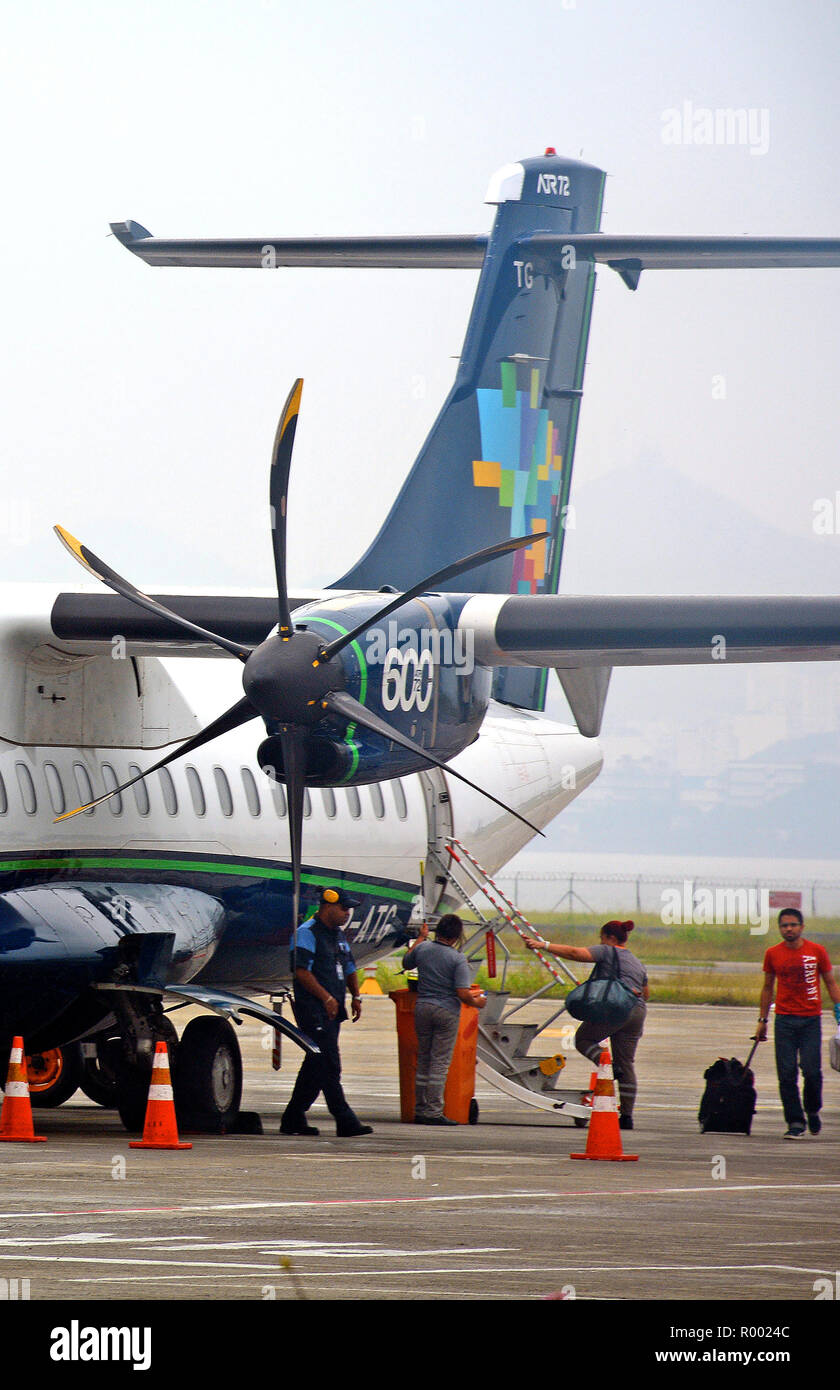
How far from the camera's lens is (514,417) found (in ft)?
59.0

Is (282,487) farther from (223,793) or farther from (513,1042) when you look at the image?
(513,1042)

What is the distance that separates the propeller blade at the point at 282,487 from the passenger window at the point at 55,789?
2.08 meters

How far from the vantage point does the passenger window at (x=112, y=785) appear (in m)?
14.3

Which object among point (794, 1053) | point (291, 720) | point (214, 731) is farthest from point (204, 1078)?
point (794, 1053)

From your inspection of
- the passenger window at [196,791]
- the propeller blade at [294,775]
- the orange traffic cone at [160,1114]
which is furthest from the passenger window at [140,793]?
the orange traffic cone at [160,1114]

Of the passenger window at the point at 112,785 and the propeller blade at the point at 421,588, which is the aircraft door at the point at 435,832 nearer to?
the passenger window at the point at 112,785

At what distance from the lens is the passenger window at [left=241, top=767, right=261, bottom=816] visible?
1554 cm

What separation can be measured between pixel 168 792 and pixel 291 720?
253 centimetres

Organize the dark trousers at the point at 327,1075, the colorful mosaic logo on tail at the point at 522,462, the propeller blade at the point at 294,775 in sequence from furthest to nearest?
the colorful mosaic logo on tail at the point at 522,462 → the dark trousers at the point at 327,1075 → the propeller blade at the point at 294,775

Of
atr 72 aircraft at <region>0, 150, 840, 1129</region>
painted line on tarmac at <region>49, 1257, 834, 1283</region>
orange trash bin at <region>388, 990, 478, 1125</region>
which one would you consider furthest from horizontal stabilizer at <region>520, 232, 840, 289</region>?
painted line on tarmac at <region>49, 1257, 834, 1283</region>

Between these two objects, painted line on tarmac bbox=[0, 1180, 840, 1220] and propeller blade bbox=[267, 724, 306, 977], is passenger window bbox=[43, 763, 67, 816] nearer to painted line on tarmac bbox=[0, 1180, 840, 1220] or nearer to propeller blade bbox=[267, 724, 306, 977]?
propeller blade bbox=[267, 724, 306, 977]

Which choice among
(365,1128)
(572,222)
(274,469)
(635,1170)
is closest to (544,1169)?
(635,1170)
